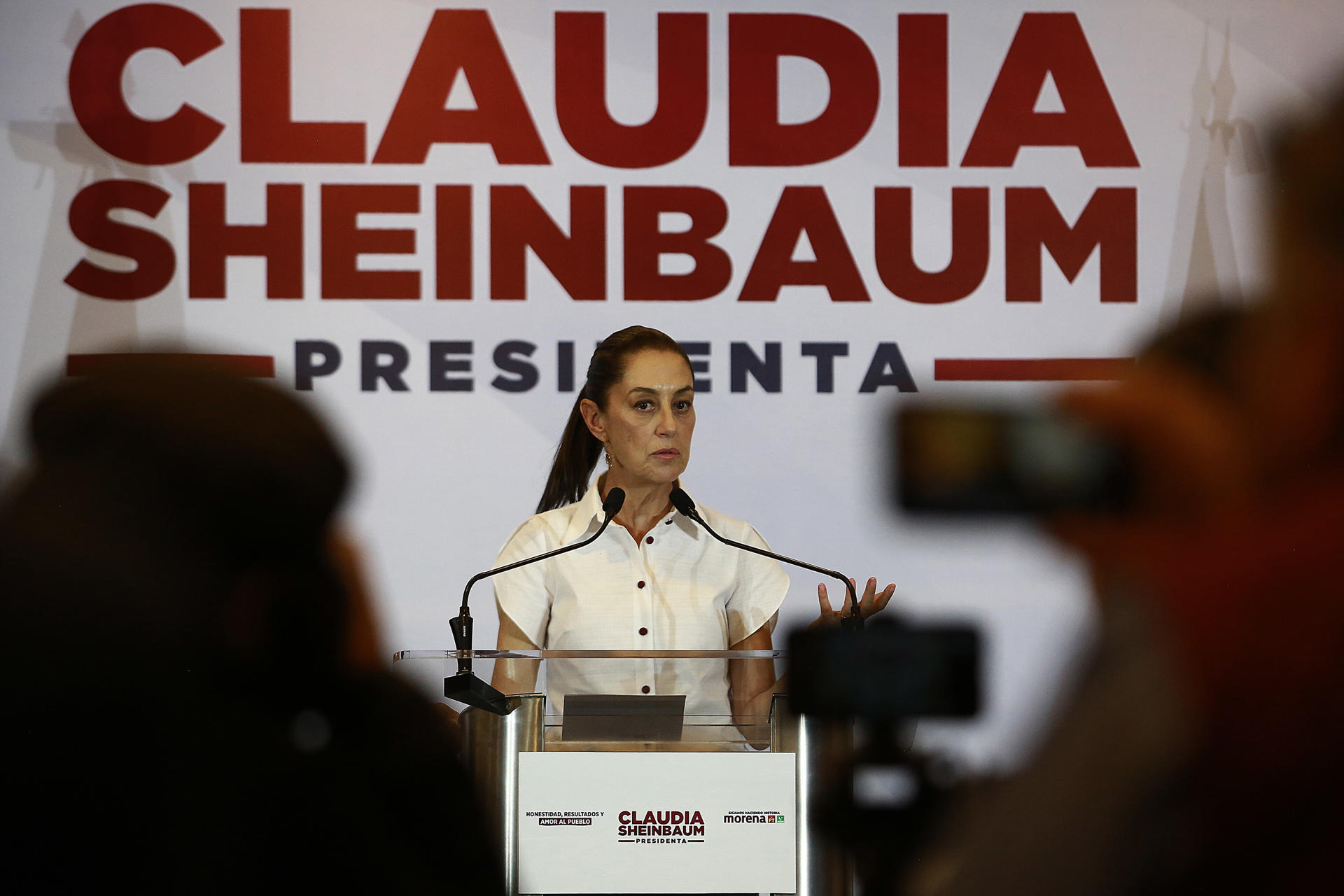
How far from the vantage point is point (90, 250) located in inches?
148

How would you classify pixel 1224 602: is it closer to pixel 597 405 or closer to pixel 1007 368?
pixel 597 405

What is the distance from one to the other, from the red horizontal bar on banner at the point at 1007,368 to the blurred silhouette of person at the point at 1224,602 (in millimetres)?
3341

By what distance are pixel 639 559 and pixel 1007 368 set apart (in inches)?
56.8

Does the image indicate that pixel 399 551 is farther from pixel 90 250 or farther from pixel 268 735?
pixel 268 735

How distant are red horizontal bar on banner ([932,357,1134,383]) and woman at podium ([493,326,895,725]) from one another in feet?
3.23

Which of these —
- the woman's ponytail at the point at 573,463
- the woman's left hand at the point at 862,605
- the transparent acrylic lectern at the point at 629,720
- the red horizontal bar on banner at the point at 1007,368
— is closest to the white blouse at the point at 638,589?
the woman's ponytail at the point at 573,463

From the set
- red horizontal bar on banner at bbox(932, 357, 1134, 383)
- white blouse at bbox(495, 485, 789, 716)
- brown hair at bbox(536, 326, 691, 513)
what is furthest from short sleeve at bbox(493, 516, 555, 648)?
red horizontal bar on banner at bbox(932, 357, 1134, 383)

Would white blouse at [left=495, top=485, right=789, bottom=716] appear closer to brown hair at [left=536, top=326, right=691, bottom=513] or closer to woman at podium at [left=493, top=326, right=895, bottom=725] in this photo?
woman at podium at [left=493, top=326, right=895, bottom=725]

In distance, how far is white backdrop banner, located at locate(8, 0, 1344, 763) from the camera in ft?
12.3

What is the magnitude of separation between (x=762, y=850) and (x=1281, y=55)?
316 centimetres

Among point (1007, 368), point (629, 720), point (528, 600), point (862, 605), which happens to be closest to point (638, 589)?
Answer: point (528, 600)

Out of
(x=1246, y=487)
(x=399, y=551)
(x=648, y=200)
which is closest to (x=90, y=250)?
(x=399, y=551)

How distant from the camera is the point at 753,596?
2865mm

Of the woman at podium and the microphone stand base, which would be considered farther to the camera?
the woman at podium
